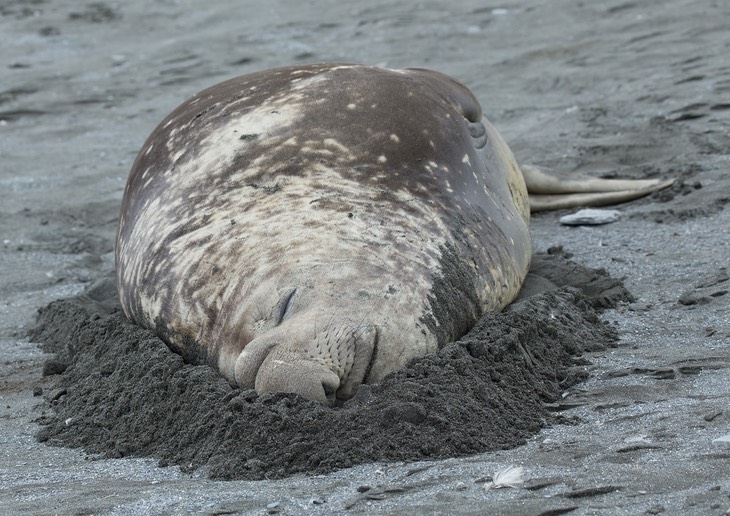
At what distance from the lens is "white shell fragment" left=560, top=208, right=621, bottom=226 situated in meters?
5.64

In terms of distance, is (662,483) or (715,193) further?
(715,193)

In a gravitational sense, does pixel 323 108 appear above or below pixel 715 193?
above

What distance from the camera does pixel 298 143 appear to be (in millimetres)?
4086

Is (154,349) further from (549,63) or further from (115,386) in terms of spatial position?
(549,63)

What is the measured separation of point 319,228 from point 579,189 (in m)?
2.54

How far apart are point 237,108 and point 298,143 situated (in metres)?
0.41

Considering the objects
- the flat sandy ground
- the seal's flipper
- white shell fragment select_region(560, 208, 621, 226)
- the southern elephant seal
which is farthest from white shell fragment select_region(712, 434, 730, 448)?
the seal's flipper

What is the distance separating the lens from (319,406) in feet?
10.4

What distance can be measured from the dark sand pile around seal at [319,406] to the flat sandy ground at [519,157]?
0.25 feet

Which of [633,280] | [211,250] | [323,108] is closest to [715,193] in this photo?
[633,280]

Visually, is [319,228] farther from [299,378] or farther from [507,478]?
[507,478]

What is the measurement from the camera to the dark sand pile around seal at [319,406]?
3.12m

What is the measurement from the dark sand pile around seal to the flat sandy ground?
0.08 metres

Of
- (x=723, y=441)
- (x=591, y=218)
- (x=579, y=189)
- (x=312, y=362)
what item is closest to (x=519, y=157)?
(x=579, y=189)
